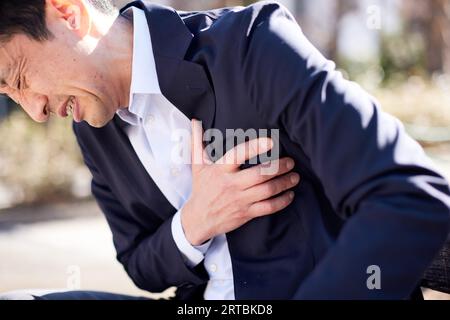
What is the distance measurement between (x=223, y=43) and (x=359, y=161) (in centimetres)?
45

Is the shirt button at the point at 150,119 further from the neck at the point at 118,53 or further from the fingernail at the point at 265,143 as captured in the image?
the fingernail at the point at 265,143

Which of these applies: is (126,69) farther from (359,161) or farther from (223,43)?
(359,161)

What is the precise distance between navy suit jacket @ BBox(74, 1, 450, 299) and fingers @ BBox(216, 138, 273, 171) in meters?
0.04

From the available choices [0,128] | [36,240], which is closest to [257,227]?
[36,240]

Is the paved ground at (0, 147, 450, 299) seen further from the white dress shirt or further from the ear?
the ear

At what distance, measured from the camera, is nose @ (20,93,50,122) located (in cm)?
193

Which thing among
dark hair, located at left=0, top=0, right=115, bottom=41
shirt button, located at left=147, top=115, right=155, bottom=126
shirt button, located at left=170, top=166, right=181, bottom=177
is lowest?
shirt button, located at left=170, top=166, right=181, bottom=177

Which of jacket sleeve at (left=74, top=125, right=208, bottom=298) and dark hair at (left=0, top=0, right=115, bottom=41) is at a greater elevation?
dark hair at (left=0, top=0, right=115, bottom=41)

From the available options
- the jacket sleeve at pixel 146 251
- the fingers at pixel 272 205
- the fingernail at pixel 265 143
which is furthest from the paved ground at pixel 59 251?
the fingernail at pixel 265 143

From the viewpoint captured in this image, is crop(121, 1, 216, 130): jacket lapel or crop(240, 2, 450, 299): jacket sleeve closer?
crop(240, 2, 450, 299): jacket sleeve

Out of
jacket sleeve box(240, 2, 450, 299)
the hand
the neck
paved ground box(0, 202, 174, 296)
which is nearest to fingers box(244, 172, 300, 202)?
the hand

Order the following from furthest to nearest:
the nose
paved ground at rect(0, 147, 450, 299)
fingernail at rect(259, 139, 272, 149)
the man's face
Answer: paved ground at rect(0, 147, 450, 299), the nose, the man's face, fingernail at rect(259, 139, 272, 149)

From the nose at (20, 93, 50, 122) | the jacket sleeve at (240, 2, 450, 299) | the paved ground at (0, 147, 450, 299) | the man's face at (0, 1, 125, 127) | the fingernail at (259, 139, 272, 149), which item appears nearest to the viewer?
the jacket sleeve at (240, 2, 450, 299)

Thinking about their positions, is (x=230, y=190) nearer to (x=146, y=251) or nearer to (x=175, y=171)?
(x=175, y=171)
